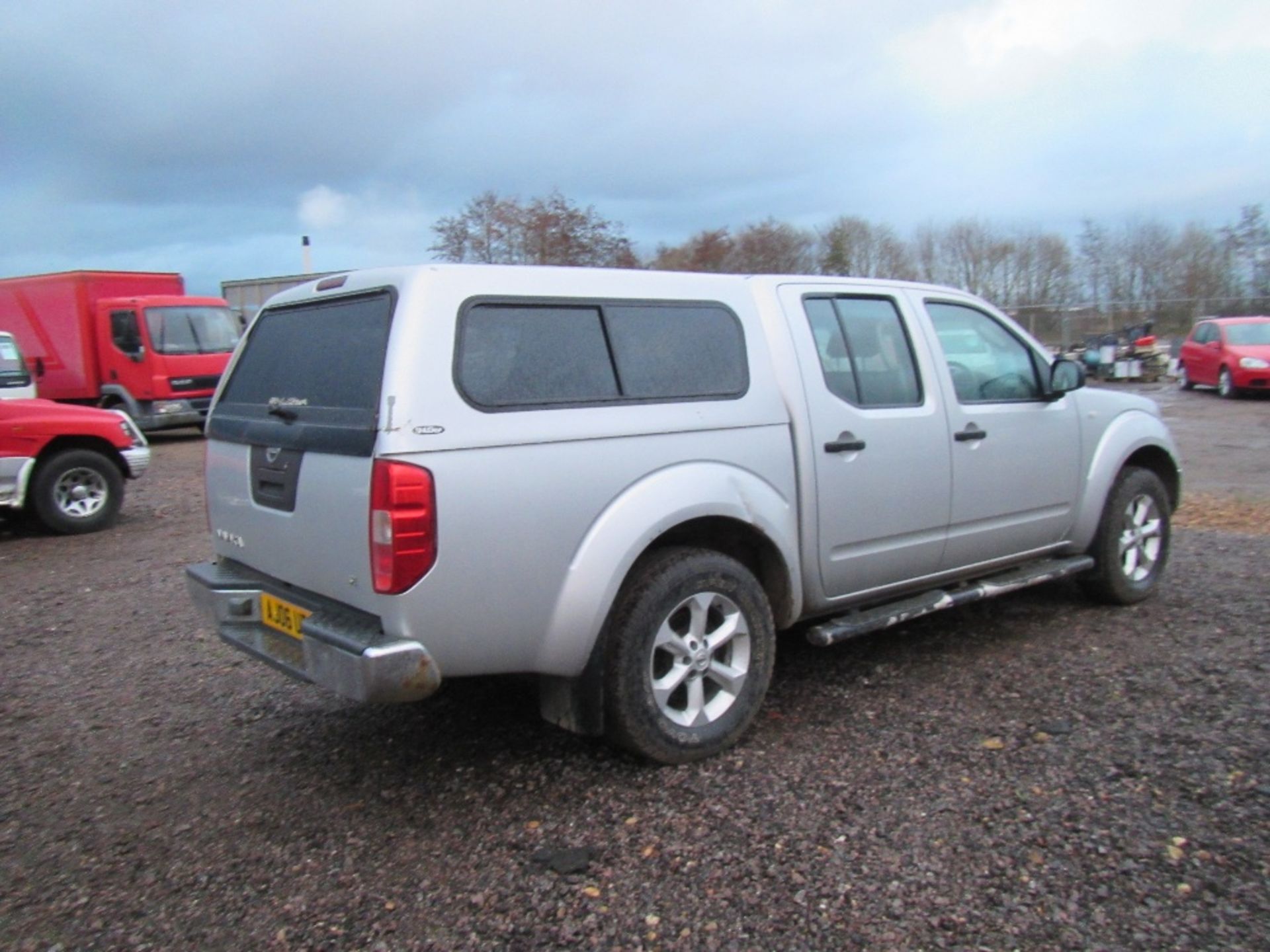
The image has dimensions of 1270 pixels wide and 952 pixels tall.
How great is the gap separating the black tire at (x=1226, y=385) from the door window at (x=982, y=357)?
1760 centimetres

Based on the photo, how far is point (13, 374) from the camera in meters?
11.8

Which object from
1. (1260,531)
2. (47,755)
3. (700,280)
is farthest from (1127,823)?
(1260,531)

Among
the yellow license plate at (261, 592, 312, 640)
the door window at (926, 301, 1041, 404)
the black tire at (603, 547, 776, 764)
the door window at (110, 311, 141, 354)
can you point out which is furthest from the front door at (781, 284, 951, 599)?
the door window at (110, 311, 141, 354)

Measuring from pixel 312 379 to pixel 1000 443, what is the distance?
3153 mm

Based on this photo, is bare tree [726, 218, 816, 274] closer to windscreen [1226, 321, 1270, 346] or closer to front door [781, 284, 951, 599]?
windscreen [1226, 321, 1270, 346]

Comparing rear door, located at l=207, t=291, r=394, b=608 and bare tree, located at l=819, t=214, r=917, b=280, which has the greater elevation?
bare tree, located at l=819, t=214, r=917, b=280

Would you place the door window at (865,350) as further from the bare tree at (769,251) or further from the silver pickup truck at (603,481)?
the bare tree at (769,251)

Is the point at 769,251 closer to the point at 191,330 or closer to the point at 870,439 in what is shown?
the point at 191,330

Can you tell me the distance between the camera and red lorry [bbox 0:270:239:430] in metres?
17.0

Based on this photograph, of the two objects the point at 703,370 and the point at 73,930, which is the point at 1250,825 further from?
the point at 73,930

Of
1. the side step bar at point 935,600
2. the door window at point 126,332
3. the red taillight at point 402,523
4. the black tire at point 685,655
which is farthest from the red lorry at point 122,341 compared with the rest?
the red taillight at point 402,523

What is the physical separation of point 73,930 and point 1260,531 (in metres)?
8.08

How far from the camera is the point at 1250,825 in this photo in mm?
3211

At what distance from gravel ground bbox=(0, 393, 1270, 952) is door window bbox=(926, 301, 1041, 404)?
127cm
